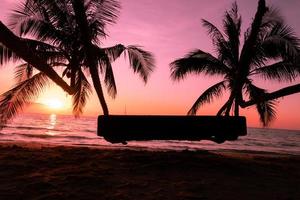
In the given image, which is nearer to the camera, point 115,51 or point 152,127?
point 152,127

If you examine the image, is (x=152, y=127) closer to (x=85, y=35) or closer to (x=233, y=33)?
(x=85, y=35)

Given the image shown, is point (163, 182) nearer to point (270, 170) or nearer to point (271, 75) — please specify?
point (270, 170)

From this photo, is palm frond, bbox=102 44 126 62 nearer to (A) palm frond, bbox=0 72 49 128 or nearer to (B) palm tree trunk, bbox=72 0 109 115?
(A) palm frond, bbox=0 72 49 128

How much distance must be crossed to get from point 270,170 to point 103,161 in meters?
3.95

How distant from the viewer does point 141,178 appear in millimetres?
6000

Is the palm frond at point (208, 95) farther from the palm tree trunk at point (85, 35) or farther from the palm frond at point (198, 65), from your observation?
the palm tree trunk at point (85, 35)

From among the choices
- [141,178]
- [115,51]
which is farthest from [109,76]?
[141,178]

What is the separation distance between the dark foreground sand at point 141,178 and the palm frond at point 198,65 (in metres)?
4.54

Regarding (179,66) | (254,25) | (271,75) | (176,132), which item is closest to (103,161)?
(176,132)

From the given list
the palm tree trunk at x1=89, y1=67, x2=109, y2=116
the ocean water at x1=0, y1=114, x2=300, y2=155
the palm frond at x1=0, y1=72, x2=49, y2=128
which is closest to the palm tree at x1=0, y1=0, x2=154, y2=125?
the palm frond at x1=0, y1=72, x2=49, y2=128

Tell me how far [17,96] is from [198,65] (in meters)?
6.55

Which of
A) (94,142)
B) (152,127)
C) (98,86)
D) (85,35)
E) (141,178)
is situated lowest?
(94,142)

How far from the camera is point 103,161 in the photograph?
7715mm

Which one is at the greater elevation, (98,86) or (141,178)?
(98,86)
